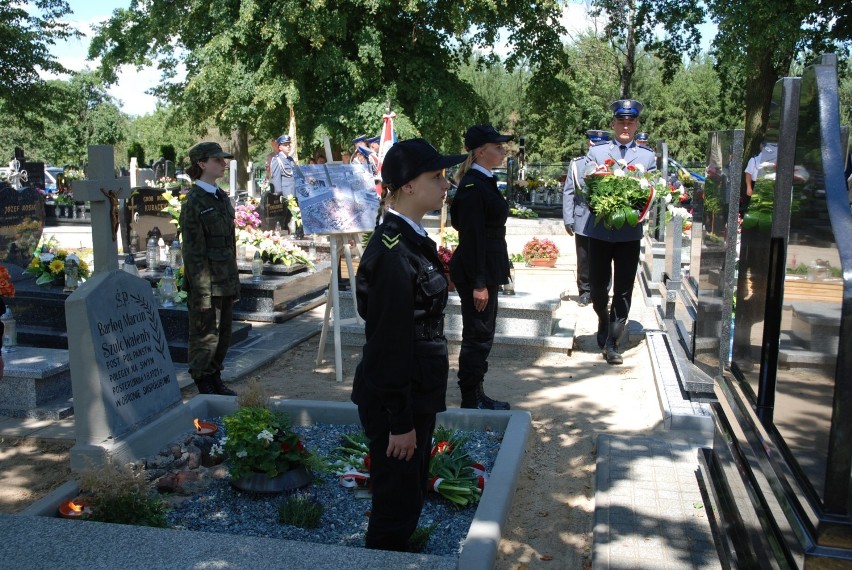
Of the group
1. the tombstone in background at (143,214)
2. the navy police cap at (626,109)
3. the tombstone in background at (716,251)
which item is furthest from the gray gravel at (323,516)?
the tombstone in background at (143,214)

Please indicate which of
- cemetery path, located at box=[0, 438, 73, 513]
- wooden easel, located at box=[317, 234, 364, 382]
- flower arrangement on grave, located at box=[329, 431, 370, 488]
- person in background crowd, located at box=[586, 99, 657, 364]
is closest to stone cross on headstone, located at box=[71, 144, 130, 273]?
cemetery path, located at box=[0, 438, 73, 513]

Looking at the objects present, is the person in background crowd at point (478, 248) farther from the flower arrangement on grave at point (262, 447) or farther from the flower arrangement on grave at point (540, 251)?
the flower arrangement on grave at point (540, 251)

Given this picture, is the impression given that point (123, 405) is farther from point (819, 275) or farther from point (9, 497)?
point (819, 275)

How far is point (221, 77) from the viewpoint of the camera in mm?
23906

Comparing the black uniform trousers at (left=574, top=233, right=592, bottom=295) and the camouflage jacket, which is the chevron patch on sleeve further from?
the black uniform trousers at (left=574, top=233, right=592, bottom=295)

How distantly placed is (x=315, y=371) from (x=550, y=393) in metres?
2.26

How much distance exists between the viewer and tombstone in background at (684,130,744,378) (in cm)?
529

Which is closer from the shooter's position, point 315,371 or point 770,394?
point 770,394

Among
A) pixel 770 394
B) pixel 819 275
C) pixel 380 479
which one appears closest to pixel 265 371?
pixel 380 479

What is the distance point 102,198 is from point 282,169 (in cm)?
1100

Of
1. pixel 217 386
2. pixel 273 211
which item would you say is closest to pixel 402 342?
pixel 217 386

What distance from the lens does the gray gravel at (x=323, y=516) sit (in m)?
4.09

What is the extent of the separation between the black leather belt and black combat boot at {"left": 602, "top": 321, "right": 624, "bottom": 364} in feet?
15.1

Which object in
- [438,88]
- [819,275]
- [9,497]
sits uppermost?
[438,88]
